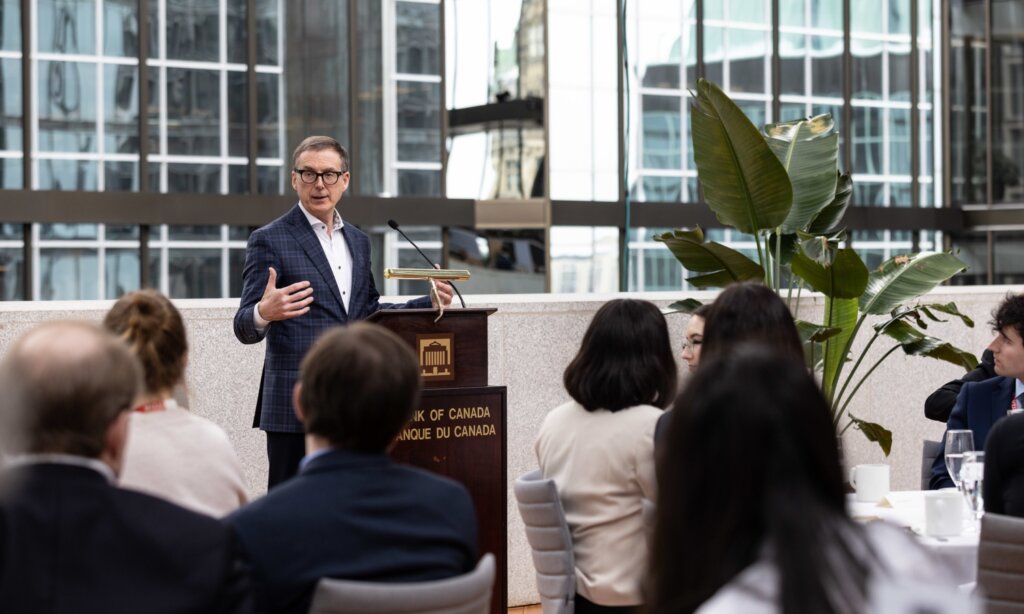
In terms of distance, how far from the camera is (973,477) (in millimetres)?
3041

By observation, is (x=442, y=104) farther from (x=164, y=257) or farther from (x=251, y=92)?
(x=164, y=257)

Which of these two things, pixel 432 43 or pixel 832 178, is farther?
pixel 432 43

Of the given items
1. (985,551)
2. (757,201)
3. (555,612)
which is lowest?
(555,612)

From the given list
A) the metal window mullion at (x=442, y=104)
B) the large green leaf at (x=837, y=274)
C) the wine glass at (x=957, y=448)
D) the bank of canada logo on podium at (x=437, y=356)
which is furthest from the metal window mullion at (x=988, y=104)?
the bank of canada logo on podium at (x=437, y=356)

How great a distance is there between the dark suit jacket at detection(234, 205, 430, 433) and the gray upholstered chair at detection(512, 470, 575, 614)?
91 centimetres

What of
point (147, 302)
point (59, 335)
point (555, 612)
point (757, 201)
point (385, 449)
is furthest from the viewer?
point (757, 201)

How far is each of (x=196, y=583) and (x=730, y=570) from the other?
0.75m

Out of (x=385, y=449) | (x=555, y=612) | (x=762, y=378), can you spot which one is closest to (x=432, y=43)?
(x=555, y=612)

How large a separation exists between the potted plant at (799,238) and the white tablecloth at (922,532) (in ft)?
4.42

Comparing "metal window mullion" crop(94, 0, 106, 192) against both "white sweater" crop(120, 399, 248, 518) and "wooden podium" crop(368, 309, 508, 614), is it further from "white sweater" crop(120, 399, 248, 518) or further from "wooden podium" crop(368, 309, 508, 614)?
"white sweater" crop(120, 399, 248, 518)

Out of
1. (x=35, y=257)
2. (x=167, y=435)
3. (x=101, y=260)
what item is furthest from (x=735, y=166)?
(x=35, y=257)

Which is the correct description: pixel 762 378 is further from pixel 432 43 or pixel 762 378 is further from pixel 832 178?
pixel 432 43

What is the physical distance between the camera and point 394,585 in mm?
1823

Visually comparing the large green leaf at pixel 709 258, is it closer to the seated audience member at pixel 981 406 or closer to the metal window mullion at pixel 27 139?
the seated audience member at pixel 981 406
